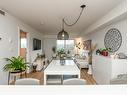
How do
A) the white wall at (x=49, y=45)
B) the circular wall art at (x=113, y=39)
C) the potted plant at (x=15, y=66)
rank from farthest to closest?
the white wall at (x=49, y=45), the circular wall art at (x=113, y=39), the potted plant at (x=15, y=66)

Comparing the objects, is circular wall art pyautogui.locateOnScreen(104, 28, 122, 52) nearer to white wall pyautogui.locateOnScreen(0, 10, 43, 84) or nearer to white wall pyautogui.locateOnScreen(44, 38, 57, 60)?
white wall pyautogui.locateOnScreen(0, 10, 43, 84)

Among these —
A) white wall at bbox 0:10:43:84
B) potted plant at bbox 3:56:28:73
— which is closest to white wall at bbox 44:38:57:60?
white wall at bbox 0:10:43:84

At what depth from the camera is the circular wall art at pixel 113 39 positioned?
13.9 ft

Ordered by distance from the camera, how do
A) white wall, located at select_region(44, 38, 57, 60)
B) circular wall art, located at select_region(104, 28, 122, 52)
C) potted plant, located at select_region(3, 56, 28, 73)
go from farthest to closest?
1. white wall, located at select_region(44, 38, 57, 60)
2. circular wall art, located at select_region(104, 28, 122, 52)
3. potted plant, located at select_region(3, 56, 28, 73)

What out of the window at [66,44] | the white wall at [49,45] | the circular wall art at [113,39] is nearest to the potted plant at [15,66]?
the circular wall art at [113,39]

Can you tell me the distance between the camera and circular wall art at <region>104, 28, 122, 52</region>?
422 cm

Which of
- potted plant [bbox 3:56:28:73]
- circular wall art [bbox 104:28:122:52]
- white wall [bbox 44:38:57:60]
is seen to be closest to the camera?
potted plant [bbox 3:56:28:73]

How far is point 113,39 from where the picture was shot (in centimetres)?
457

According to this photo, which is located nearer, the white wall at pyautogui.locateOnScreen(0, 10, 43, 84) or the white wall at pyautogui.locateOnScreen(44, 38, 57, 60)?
the white wall at pyautogui.locateOnScreen(0, 10, 43, 84)

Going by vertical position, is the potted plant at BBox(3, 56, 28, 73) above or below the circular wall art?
below

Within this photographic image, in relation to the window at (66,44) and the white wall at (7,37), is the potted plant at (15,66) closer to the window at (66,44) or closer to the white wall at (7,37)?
the white wall at (7,37)

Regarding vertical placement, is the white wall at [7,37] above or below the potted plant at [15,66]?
above
